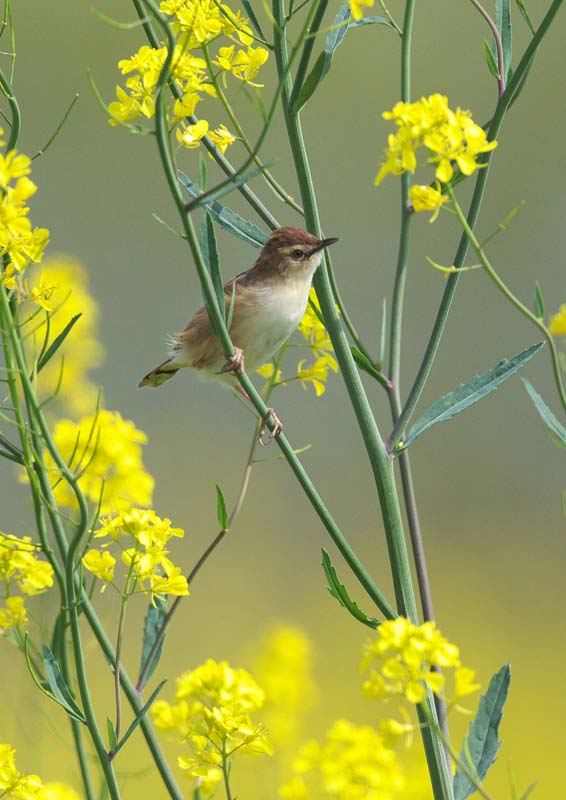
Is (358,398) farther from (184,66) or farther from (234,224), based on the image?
(184,66)

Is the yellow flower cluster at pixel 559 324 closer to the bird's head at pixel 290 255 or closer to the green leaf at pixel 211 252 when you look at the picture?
the green leaf at pixel 211 252

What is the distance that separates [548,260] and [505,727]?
3063 mm

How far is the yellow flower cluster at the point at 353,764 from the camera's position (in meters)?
1.22

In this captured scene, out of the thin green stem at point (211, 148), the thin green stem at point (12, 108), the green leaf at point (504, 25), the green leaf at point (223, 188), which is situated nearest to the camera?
the green leaf at point (223, 188)

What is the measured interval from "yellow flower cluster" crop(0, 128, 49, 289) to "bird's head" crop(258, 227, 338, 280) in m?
1.01

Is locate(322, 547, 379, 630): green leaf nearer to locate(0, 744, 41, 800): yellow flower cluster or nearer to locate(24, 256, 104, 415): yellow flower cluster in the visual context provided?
locate(0, 744, 41, 800): yellow flower cluster

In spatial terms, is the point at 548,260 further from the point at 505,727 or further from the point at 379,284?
the point at 505,727

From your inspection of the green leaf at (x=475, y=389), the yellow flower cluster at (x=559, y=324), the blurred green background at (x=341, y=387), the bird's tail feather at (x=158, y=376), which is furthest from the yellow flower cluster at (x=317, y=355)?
the blurred green background at (x=341, y=387)

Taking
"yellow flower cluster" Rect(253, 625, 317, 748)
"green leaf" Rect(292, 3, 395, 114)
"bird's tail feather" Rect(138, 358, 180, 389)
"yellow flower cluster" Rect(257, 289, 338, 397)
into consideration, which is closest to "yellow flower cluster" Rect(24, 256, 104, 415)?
"bird's tail feather" Rect(138, 358, 180, 389)

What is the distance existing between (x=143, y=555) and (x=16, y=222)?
47 cm

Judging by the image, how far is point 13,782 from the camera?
147 centimetres

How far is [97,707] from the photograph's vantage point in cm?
515

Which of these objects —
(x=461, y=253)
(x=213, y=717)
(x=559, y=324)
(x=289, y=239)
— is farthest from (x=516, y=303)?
(x=289, y=239)

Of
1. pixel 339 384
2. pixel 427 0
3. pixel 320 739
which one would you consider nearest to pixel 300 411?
pixel 339 384
